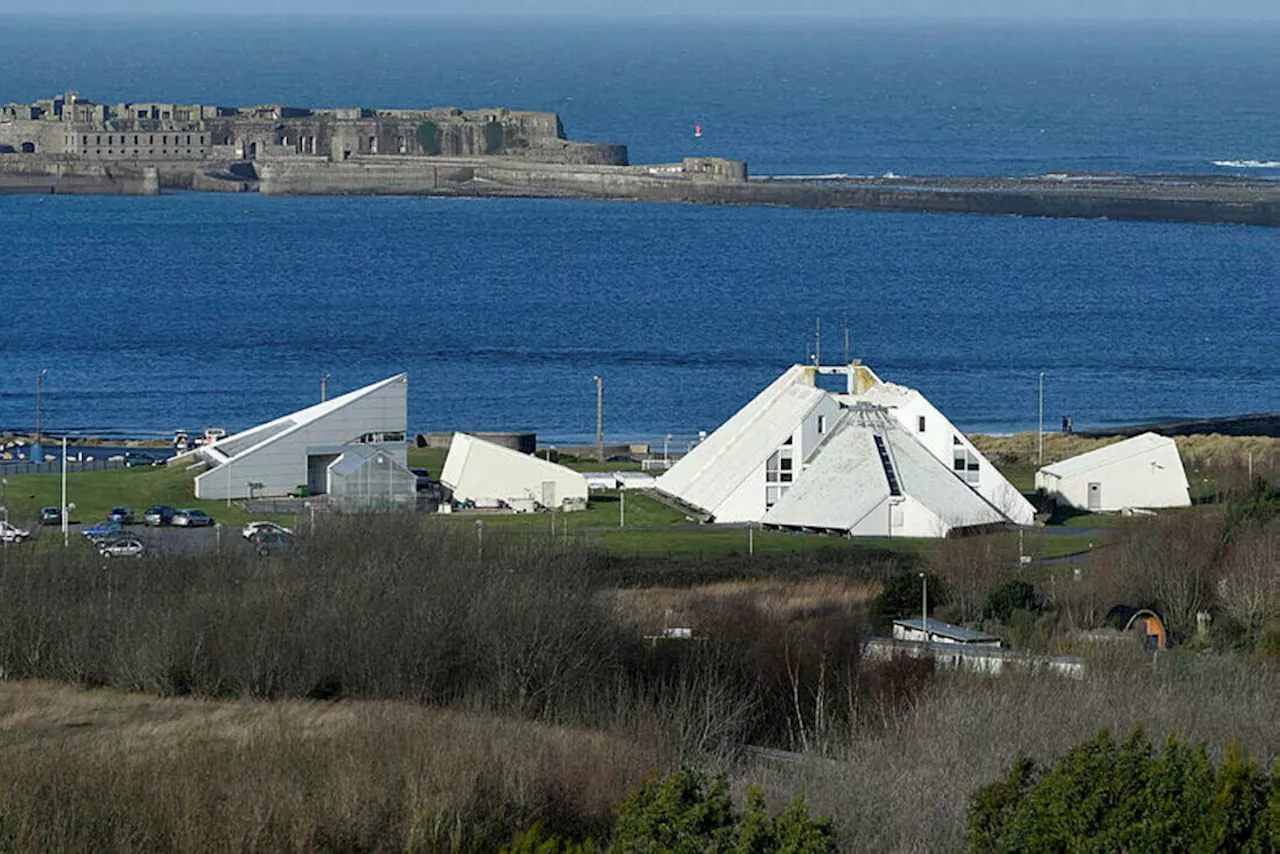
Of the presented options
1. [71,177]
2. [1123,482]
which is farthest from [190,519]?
[71,177]

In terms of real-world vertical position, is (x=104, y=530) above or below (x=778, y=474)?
below

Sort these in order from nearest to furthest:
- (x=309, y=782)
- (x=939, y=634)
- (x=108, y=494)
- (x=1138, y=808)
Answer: (x=1138, y=808) → (x=309, y=782) → (x=939, y=634) → (x=108, y=494)

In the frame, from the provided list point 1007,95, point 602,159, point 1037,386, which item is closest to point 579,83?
point 1007,95

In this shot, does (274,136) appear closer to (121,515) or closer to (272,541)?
(121,515)

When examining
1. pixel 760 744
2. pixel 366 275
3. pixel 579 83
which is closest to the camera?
pixel 760 744

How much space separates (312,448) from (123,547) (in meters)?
5.81

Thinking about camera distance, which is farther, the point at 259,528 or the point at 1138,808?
the point at 259,528

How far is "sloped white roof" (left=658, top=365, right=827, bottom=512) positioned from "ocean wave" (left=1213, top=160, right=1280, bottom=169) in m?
77.8

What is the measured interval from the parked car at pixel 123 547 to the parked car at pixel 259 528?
1038 millimetres

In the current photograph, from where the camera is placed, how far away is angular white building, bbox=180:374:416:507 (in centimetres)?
2800

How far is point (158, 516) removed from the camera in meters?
26.6

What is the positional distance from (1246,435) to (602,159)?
6650cm

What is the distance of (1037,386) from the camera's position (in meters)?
45.4

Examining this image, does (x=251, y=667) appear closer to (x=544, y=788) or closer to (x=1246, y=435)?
(x=544, y=788)
